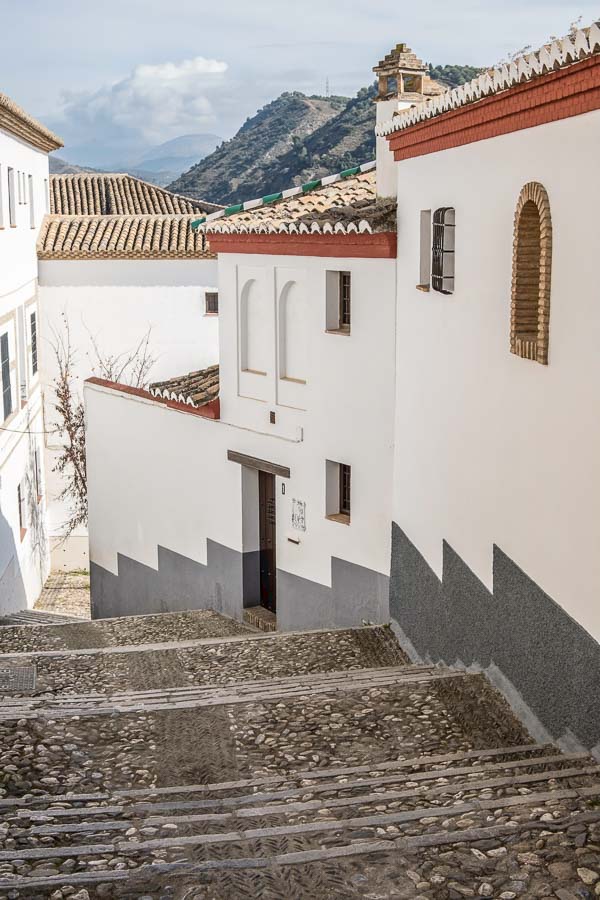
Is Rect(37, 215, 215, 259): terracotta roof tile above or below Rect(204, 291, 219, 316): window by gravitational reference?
above

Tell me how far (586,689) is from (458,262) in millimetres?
3792

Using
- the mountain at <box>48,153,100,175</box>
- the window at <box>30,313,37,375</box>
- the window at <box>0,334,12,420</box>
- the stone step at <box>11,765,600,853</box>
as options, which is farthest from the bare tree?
the mountain at <box>48,153,100,175</box>

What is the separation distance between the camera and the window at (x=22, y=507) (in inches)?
792

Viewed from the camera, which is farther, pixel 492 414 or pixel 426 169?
pixel 426 169

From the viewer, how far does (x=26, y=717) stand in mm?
7602

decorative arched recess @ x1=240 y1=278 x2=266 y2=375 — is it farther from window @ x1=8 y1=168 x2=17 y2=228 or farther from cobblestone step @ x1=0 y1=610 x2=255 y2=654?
window @ x1=8 y1=168 x2=17 y2=228

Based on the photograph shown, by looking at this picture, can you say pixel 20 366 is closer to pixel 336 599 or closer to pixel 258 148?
pixel 336 599

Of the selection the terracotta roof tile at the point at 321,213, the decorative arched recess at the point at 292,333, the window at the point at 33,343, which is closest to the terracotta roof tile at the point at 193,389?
the decorative arched recess at the point at 292,333

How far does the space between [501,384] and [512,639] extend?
5.92 ft

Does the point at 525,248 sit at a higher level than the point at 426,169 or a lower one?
lower

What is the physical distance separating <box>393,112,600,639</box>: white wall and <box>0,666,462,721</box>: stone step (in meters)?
1.11

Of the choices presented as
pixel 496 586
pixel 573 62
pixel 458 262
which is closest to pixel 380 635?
pixel 496 586

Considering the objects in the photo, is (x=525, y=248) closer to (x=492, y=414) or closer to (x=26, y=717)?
(x=492, y=414)

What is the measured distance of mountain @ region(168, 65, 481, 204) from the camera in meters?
54.8
